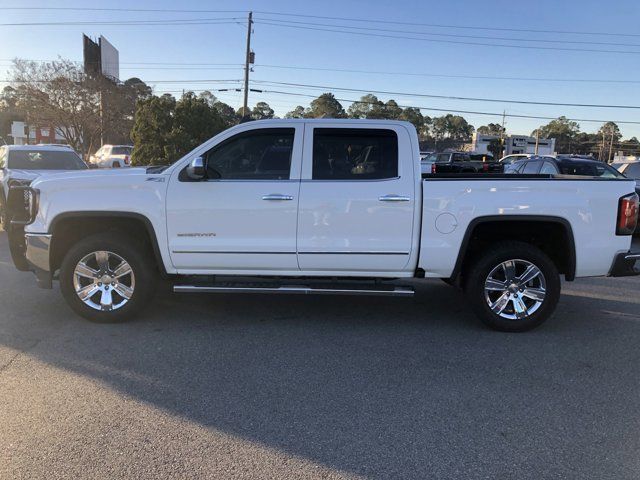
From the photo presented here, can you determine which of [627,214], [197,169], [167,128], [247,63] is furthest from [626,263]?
[247,63]

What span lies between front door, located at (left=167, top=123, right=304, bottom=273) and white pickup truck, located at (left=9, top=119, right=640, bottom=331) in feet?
0.04

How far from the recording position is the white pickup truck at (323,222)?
16.5 ft

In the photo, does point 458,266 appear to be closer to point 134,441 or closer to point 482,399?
point 482,399

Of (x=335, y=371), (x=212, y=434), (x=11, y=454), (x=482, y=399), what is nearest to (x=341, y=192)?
(x=335, y=371)

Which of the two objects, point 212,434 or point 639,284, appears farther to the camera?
point 639,284

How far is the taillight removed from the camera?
5000 mm

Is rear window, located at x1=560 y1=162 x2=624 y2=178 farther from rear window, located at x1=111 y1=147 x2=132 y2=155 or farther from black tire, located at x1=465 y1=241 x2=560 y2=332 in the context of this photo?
rear window, located at x1=111 y1=147 x2=132 y2=155

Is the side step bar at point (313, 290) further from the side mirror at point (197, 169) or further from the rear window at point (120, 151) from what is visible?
the rear window at point (120, 151)

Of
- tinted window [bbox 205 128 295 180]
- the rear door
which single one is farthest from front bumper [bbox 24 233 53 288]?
the rear door

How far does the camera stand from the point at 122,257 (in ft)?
17.1

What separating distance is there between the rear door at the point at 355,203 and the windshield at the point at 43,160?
325 inches

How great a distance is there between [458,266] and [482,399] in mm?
1629

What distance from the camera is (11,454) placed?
306cm

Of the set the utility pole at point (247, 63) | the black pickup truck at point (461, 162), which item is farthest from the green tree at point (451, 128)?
the black pickup truck at point (461, 162)
